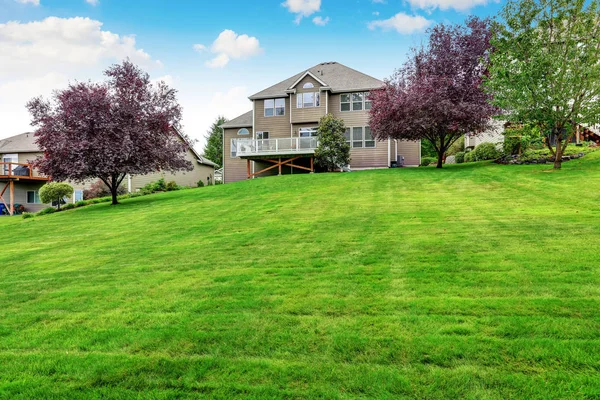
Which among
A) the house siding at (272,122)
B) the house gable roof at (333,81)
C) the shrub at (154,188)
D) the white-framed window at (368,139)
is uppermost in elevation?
the house gable roof at (333,81)

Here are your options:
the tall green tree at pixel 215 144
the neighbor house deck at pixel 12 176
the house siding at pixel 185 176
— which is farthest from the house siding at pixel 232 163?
the tall green tree at pixel 215 144

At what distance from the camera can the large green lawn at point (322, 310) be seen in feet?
8.77

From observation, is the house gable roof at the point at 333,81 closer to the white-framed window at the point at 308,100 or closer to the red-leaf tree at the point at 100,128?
the white-framed window at the point at 308,100

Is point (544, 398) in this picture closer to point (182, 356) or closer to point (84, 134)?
point (182, 356)

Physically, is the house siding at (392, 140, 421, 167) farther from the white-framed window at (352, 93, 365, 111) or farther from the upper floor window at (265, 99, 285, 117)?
the upper floor window at (265, 99, 285, 117)

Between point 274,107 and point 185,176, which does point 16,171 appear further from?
point 274,107

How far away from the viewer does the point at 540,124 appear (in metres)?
15.7

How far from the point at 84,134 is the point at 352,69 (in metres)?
20.9

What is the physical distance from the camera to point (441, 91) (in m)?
18.3

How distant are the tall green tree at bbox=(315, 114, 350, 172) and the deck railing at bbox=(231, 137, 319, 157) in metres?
0.69

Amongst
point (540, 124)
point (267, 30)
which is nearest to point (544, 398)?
point (540, 124)

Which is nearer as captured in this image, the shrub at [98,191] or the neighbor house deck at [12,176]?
the neighbor house deck at [12,176]

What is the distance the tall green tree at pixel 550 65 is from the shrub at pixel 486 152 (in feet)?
19.8

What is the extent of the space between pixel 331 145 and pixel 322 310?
2046 centimetres
